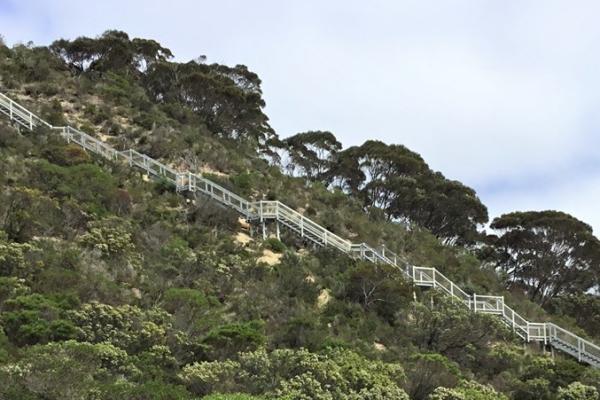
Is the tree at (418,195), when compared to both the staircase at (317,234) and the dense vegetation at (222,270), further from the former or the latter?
the staircase at (317,234)

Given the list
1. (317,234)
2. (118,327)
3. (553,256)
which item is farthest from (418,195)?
(118,327)

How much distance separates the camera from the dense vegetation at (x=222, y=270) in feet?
53.4

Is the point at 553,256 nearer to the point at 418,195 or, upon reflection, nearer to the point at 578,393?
the point at 418,195

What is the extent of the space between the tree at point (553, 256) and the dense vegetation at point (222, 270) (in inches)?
3.9

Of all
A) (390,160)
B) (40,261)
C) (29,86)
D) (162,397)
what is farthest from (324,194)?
(162,397)

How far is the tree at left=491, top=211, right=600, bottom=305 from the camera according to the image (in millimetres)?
42219

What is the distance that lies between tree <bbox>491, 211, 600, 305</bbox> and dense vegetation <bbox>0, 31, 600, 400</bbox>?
0.10m

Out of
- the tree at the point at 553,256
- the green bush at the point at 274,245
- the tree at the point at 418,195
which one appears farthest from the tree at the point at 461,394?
the tree at the point at 418,195

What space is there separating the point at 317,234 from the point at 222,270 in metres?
6.80

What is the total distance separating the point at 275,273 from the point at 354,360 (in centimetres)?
944

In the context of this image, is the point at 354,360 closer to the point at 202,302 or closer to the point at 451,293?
the point at 202,302

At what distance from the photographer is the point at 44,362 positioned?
44.3 ft

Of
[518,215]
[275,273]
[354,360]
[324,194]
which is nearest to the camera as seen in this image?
[354,360]

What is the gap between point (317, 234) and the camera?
3108 centimetres
